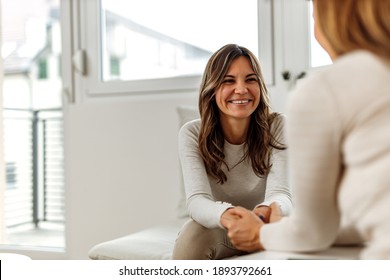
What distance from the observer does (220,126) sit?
95 cm

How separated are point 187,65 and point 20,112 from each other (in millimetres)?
446

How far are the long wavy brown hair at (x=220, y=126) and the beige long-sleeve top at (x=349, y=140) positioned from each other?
0.39 m

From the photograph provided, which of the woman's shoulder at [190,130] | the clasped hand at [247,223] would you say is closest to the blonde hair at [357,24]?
the clasped hand at [247,223]

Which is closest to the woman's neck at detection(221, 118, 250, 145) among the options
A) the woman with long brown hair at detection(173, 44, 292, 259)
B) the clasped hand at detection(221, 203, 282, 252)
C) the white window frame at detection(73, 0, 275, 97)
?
the woman with long brown hair at detection(173, 44, 292, 259)

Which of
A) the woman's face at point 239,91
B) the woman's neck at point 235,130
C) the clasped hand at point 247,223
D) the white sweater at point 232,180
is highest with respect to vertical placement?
the woman's face at point 239,91

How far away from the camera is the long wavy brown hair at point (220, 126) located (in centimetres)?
90

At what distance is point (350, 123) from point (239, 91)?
0.43 metres

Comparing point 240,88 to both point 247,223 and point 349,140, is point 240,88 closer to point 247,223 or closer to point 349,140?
point 247,223

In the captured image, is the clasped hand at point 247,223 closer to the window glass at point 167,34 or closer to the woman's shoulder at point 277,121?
the woman's shoulder at point 277,121

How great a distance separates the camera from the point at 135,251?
3.22 ft

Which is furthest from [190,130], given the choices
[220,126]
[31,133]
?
[31,133]
